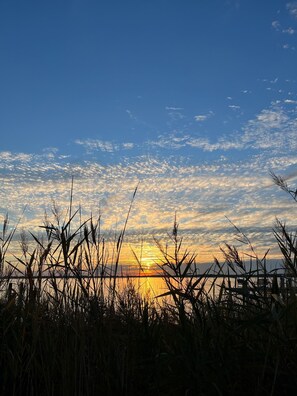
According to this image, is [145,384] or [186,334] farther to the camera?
[145,384]

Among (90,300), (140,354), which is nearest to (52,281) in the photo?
(90,300)

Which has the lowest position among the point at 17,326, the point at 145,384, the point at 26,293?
the point at 145,384

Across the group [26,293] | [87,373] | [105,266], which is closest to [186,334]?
[87,373]

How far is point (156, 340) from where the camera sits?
12.5 feet

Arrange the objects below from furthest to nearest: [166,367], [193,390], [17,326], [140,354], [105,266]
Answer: [17,326] → [105,266] → [140,354] → [166,367] → [193,390]

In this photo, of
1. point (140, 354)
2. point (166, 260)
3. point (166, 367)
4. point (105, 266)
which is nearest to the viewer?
point (166, 367)

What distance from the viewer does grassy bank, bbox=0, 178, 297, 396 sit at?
9.45 ft

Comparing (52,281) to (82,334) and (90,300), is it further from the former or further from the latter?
(82,334)

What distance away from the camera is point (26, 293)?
4.24 m

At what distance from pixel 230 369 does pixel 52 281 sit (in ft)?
5.22

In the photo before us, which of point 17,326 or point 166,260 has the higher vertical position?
point 166,260

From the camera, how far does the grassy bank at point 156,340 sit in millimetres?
2879

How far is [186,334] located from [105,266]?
4.14 ft

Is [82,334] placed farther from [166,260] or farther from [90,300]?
[166,260]
